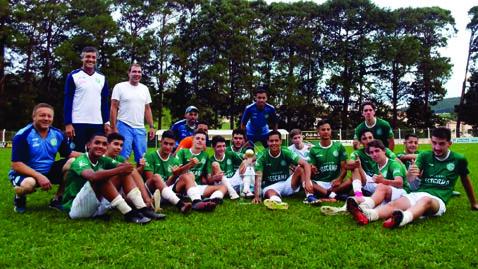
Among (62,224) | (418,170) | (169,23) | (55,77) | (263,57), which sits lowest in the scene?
(62,224)

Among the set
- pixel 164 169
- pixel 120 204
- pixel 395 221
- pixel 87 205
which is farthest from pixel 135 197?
pixel 395 221

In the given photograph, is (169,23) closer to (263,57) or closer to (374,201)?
(263,57)

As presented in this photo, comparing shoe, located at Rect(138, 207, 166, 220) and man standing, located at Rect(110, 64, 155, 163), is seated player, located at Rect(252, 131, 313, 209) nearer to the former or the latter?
shoe, located at Rect(138, 207, 166, 220)

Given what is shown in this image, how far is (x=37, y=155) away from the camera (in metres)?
5.58

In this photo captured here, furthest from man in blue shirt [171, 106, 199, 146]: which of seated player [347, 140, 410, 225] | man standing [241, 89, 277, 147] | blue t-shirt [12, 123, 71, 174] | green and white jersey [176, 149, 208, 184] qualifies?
seated player [347, 140, 410, 225]

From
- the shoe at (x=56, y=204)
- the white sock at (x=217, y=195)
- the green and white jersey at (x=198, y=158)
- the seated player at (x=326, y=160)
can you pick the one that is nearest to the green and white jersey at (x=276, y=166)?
the seated player at (x=326, y=160)

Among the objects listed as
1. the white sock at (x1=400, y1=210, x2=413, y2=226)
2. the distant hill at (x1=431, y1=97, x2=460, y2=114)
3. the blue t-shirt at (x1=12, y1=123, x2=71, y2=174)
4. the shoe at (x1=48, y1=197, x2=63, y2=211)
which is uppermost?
the distant hill at (x1=431, y1=97, x2=460, y2=114)

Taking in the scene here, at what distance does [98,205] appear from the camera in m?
5.03

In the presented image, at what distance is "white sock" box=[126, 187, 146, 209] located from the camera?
5035 mm

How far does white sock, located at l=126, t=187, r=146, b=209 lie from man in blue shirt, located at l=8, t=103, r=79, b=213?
0.99m

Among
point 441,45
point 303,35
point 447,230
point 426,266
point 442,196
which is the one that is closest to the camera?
point 426,266

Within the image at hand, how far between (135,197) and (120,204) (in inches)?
9.5

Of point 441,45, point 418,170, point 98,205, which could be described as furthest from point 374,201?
point 441,45

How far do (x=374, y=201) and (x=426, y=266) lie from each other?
1.83 m
